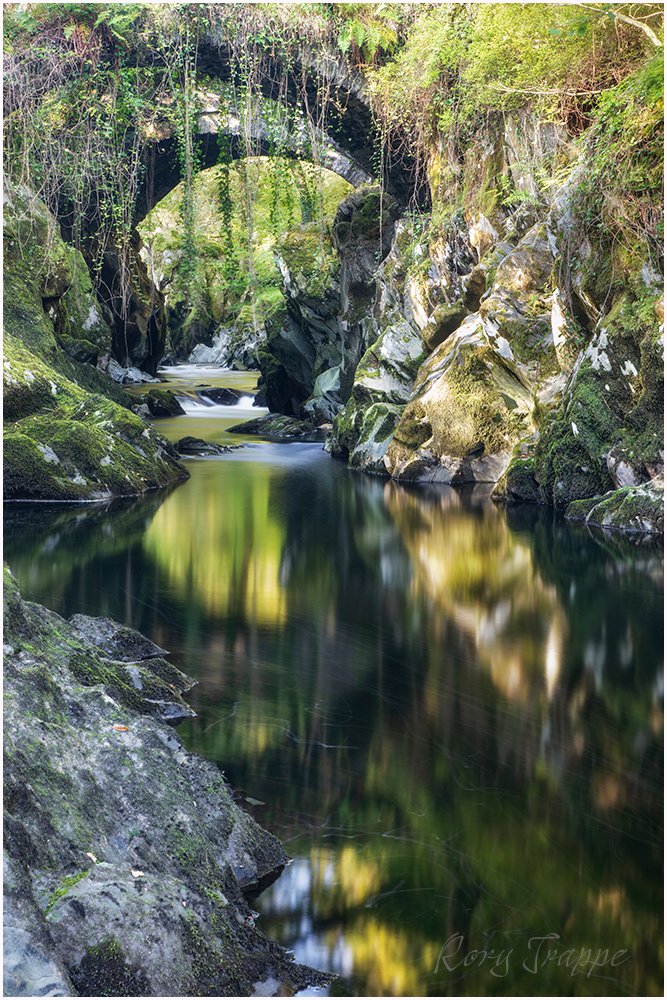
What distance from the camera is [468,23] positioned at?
14.4 meters

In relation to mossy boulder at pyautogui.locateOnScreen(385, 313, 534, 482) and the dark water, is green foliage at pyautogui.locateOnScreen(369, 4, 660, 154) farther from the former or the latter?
the dark water

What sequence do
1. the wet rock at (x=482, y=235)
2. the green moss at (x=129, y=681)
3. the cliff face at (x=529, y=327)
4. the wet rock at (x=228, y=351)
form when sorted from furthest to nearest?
1. the wet rock at (x=228, y=351)
2. the wet rock at (x=482, y=235)
3. the cliff face at (x=529, y=327)
4. the green moss at (x=129, y=681)

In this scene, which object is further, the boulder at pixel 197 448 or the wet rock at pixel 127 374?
the wet rock at pixel 127 374

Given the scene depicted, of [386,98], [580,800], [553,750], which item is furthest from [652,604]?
[386,98]

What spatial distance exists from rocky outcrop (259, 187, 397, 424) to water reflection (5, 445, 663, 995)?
398 inches

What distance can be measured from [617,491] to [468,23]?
27.1 feet

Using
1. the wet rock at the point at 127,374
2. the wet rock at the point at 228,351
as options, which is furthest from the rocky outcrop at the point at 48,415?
the wet rock at the point at 228,351

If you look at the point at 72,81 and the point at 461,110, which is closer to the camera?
the point at 461,110

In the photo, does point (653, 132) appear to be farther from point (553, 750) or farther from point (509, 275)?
point (553, 750)

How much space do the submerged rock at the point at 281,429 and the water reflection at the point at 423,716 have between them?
31.8 ft

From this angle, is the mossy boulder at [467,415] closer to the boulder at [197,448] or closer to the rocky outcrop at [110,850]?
the boulder at [197,448]

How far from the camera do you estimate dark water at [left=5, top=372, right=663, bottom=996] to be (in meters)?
2.95

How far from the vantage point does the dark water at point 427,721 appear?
295 cm

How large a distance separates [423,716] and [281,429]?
16128 mm
